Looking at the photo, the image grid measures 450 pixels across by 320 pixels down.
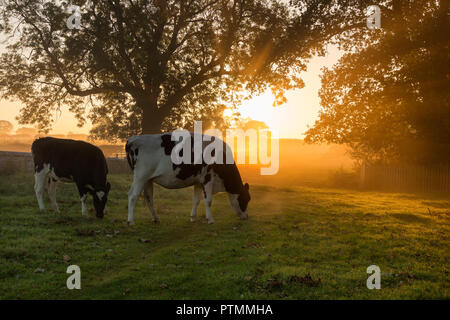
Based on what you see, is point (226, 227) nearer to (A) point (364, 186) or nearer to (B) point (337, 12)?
(B) point (337, 12)

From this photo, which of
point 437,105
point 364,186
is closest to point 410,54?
point 437,105

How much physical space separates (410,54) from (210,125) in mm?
15982

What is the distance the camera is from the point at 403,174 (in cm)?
2702

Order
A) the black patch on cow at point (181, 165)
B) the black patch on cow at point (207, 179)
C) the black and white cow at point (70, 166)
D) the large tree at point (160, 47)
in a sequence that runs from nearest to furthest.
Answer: the black patch on cow at point (181, 165)
the black patch on cow at point (207, 179)
the black and white cow at point (70, 166)
the large tree at point (160, 47)

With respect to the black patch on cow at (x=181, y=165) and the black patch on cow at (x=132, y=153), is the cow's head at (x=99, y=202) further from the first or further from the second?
the black patch on cow at (x=181, y=165)

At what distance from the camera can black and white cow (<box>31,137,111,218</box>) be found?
1172 centimetres

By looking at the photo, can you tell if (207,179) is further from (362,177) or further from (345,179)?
(345,179)

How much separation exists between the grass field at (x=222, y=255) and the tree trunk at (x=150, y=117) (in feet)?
29.7

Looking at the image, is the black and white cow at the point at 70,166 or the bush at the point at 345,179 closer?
the black and white cow at the point at 70,166

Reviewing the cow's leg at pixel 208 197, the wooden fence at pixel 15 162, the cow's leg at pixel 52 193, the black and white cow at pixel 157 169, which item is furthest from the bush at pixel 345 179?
the cow's leg at pixel 52 193

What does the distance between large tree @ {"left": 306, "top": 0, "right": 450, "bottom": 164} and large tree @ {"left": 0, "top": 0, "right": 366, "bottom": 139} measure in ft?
20.6

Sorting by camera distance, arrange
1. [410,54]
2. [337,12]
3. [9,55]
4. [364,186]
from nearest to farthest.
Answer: [337,12]
[9,55]
[410,54]
[364,186]

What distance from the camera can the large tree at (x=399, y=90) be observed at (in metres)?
23.3

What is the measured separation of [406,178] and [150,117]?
20.5m
